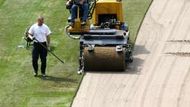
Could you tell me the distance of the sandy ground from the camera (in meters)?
18.8

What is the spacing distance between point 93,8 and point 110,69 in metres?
2.58

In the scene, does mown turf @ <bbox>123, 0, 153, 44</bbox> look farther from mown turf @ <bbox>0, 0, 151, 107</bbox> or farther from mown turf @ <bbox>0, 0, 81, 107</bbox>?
mown turf @ <bbox>0, 0, 81, 107</bbox>

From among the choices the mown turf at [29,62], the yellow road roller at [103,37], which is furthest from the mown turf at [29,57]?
the yellow road roller at [103,37]

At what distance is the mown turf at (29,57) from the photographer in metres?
19.2

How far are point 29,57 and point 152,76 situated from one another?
4063 mm

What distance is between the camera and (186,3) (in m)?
26.2

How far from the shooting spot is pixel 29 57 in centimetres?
2194

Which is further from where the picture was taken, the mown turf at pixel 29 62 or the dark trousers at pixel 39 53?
the dark trousers at pixel 39 53

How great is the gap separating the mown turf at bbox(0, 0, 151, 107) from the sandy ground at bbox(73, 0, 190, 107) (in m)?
0.48

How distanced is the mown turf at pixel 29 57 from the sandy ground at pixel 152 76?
484 mm

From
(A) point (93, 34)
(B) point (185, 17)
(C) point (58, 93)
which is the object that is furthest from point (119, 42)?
(B) point (185, 17)

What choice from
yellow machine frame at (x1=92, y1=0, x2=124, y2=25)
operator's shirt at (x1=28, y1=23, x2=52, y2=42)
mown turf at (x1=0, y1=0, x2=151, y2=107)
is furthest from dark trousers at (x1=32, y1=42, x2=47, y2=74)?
yellow machine frame at (x1=92, y1=0, x2=124, y2=25)

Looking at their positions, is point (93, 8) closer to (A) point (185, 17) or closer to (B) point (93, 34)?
(B) point (93, 34)

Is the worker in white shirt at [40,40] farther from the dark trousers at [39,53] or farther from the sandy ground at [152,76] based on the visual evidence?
the sandy ground at [152,76]
